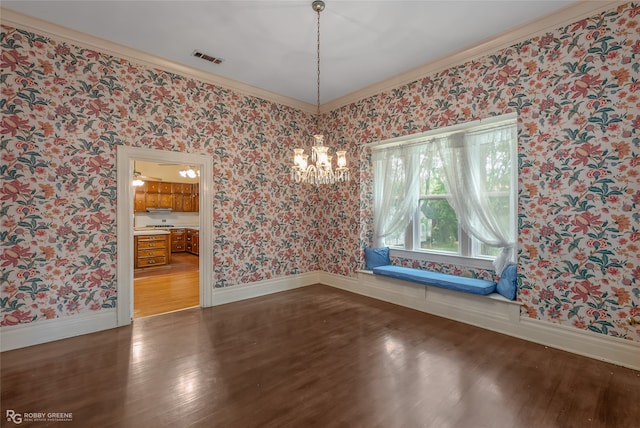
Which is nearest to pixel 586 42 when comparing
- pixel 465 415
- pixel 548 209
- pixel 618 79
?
pixel 618 79

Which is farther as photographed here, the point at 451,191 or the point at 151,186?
the point at 151,186

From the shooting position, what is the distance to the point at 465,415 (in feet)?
6.37

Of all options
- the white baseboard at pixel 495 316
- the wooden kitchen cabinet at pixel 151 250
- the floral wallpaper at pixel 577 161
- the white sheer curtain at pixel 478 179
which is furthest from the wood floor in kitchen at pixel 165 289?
the floral wallpaper at pixel 577 161

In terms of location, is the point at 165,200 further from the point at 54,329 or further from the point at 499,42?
the point at 499,42

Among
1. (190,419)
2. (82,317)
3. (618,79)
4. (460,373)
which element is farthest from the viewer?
(82,317)

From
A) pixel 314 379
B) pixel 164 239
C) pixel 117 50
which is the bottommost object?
pixel 314 379

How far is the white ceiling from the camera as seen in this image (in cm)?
277

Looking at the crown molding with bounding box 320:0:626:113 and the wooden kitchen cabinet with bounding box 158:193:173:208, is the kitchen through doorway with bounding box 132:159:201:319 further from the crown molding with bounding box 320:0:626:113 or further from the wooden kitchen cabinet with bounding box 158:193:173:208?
the crown molding with bounding box 320:0:626:113

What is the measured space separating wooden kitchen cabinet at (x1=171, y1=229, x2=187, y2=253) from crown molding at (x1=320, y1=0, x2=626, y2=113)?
24.6 feet

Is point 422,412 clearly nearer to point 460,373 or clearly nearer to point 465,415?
point 465,415

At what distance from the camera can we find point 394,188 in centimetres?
467

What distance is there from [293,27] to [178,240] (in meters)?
8.27

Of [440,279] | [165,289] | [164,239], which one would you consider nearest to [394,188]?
[440,279]

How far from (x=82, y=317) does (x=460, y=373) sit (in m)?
4.00
